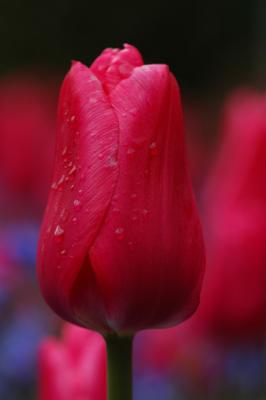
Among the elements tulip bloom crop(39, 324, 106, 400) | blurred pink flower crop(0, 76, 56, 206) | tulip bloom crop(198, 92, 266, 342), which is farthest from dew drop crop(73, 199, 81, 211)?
blurred pink flower crop(0, 76, 56, 206)

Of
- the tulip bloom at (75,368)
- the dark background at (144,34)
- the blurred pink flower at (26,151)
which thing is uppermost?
the tulip bloom at (75,368)

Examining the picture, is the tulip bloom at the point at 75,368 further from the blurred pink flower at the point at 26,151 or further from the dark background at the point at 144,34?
the dark background at the point at 144,34

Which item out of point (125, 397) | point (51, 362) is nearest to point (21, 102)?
point (51, 362)

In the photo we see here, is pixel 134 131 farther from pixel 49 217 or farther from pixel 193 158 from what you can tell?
pixel 193 158

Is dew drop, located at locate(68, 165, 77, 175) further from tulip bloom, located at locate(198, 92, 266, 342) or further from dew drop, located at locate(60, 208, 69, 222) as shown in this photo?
tulip bloom, located at locate(198, 92, 266, 342)

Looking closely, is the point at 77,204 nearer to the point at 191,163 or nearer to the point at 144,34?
the point at 191,163

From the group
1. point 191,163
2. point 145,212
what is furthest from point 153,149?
point 191,163

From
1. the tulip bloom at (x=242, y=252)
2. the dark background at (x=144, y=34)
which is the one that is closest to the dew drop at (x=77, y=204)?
the tulip bloom at (x=242, y=252)
